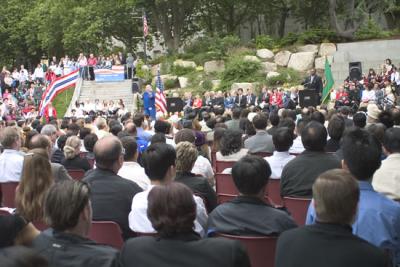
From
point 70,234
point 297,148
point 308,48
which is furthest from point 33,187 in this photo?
point 308,48

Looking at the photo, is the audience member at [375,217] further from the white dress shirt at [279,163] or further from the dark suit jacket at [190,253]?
the white dress shirt at [279,163]

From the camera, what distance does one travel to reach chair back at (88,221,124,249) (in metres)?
4.48

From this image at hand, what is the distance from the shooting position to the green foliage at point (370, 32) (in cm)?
3409

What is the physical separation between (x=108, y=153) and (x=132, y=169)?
76 cm

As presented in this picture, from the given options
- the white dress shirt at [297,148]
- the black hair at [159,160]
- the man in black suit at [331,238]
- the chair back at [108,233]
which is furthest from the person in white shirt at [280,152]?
the man in black suit at [331,238]

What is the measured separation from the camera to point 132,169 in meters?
6.20

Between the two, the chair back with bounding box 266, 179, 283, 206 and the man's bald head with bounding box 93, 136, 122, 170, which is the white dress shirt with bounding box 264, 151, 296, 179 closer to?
the chair back with bounding box 266, 179, 283, 206

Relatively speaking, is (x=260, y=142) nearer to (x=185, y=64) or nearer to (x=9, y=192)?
(x=9, y=192)

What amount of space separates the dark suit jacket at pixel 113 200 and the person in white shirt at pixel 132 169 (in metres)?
0.76

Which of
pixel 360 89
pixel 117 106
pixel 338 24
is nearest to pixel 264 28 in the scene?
pixel 338 24

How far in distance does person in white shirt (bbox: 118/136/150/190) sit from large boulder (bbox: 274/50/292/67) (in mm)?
27609

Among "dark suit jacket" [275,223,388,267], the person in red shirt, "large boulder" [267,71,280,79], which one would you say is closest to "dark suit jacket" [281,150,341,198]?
"dark suit jacket" [275,223,388,267]

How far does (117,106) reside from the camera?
95.9 feet

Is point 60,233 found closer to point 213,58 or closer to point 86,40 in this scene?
point 213,58
